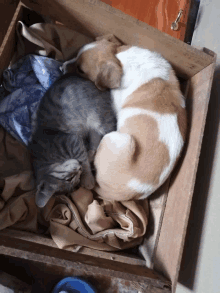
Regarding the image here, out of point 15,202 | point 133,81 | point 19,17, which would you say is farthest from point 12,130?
point 133,81

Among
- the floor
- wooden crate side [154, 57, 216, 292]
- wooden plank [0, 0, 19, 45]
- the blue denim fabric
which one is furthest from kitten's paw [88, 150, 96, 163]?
wooden plank [0, 0, 19, 45]

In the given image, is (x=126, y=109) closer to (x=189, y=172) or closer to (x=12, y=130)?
(x=189, y=172)

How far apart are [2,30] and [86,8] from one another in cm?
59

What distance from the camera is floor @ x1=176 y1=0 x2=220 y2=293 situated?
131cm

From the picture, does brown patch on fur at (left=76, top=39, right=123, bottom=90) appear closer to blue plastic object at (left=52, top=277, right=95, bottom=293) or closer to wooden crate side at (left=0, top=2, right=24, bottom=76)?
wooden crate side at (left=0, top=2, right=24, bottom=76)

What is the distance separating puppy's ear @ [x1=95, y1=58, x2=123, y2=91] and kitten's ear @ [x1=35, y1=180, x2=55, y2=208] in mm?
762

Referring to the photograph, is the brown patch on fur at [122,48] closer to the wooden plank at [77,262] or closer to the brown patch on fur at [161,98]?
the brown patch on fur at [161,98]

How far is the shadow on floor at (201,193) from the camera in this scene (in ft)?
4.83

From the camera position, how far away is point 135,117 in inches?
62.2

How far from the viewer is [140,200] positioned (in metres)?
1.73

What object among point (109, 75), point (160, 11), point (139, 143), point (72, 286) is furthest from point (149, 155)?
point (160, 11)

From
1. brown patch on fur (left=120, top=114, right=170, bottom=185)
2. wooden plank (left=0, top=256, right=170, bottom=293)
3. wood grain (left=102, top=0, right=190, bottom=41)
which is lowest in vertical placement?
wooden plank (left=0, top=256, right=170, bottom=293)

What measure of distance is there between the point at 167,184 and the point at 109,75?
0.85 meters

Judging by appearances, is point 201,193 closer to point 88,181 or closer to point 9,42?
point 88,181
